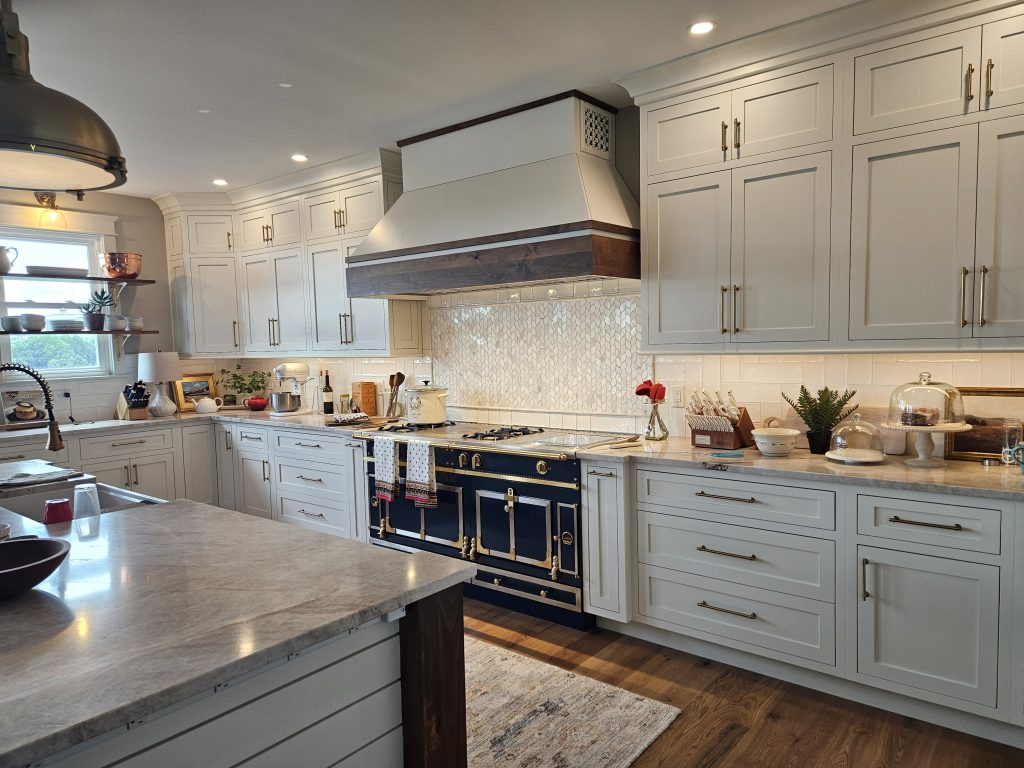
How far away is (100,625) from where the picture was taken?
133 cm

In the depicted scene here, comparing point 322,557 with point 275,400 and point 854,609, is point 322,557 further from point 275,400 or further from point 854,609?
point 275,400

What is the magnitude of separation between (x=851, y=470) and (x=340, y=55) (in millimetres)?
2655

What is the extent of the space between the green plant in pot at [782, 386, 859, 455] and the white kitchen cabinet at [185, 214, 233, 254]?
4.46 m

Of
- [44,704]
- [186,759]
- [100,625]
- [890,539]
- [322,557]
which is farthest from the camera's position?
[890,539]

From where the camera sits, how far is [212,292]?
17.8 ft

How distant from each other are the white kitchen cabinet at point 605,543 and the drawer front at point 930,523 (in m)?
0.97

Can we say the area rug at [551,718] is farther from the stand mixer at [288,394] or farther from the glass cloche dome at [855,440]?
the stand mixer at [288,394]

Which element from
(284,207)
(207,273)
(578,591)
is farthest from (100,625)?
(207,273)

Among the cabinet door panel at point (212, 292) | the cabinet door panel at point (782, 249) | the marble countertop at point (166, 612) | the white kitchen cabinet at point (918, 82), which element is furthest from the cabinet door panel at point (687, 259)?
the cabinet door panel at point (212, 292)

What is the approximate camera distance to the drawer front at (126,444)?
4555mm

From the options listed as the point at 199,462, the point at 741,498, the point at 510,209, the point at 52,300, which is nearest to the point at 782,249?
the point at 741,498

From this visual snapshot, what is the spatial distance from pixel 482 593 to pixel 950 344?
247cm

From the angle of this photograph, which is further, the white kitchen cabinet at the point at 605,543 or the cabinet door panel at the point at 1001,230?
the white kitchen cabinet at the point at 605,543

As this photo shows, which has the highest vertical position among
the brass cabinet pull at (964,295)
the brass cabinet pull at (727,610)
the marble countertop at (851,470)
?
the brass cabinet pull at (964,295)
